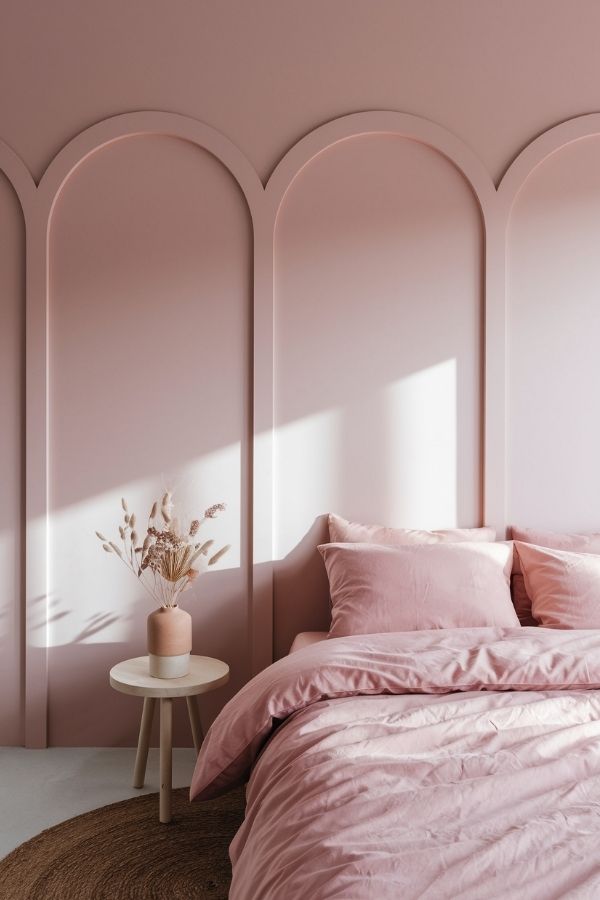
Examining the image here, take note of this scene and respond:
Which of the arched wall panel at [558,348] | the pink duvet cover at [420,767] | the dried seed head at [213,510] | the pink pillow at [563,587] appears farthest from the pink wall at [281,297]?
the pink duvet cover at [420,767]

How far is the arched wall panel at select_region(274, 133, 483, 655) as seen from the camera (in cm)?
312

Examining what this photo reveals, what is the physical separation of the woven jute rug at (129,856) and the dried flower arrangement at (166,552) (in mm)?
723

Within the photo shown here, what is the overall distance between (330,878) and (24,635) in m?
2.27

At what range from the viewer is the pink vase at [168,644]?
268cm

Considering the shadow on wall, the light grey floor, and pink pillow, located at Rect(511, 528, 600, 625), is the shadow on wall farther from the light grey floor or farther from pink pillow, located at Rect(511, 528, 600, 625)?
pink pillow, located at Rect(511, 528, 600, 625)

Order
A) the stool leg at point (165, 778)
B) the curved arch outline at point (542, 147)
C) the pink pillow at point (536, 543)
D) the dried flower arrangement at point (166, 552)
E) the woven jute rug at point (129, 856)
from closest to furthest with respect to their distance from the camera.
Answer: the woven jute rug at point (129, 856)
the stool leg at point (165, 778)
the dried flower arrangement at point (166, 552)
the pink pillow at point (536, 543)
the curved arch outline at point (542, 147)

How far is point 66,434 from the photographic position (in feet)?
10.3

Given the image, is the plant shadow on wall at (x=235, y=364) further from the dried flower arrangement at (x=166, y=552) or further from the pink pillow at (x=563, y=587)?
the pink pillow at (x=563, y=587)

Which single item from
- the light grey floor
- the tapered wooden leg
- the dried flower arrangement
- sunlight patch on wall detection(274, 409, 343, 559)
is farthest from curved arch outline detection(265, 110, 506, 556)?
the light grey floor

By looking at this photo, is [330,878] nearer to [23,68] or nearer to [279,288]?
[279,288]

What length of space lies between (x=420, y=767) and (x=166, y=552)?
1429 mm

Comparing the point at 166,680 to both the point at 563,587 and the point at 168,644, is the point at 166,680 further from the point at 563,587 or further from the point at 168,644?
the point at 563,587

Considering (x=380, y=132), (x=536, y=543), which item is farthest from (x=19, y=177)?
(x=536, y=543)

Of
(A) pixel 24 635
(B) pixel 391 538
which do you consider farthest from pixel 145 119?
(A) pixel 24 635
